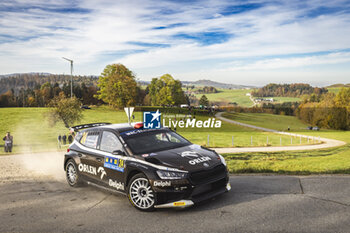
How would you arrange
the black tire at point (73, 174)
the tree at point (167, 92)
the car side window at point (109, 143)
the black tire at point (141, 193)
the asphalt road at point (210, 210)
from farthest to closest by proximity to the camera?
the tree at point (167, 92)
the black tire at point (73, 174)
the car side window at point (109, 143)
the black tire at point (141, 193)
the asphalt road at point (210, 210)

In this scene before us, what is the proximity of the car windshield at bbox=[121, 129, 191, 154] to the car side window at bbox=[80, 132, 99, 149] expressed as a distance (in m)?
0.98

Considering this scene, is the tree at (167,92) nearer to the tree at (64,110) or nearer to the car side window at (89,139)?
the tree at (64,110)

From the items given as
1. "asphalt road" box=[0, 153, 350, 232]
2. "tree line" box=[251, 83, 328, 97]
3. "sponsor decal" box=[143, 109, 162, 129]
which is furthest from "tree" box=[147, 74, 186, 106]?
"tree line" box=[251, 83, 328, 97]

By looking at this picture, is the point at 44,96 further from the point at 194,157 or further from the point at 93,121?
the point at 194,157

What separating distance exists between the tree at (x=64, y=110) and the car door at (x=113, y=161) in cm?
2844

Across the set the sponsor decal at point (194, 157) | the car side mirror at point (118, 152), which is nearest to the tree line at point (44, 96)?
the car side mirror at point (118, 152)

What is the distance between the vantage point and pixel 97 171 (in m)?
6.85

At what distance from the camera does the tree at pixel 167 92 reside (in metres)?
64.9

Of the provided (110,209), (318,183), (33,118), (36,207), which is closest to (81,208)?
(110,209)

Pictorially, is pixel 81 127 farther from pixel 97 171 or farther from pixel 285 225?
pixel 285 225

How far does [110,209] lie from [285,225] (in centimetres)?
333

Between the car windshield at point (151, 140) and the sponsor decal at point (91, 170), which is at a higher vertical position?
the car windshield at point (151, 140)

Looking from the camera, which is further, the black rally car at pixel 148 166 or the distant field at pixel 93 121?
the distant field at pixel 93 121

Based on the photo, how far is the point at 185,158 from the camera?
19.3 feet
